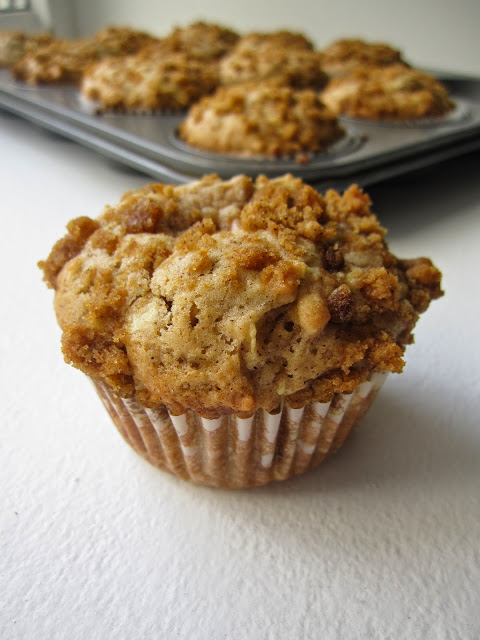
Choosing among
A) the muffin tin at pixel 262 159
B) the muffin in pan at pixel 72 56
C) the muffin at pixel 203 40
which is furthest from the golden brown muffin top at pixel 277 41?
the muffin tin at pixel 262 159

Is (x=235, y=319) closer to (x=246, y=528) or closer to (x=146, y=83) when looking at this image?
(x=246, y=528)

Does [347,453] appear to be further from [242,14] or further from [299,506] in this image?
[242,14]

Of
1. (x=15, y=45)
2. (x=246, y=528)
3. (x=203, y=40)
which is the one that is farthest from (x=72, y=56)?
(x=246, y=528)

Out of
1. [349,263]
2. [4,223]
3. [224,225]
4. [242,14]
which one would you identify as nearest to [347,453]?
[349,263]

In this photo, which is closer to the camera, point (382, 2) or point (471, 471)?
point (471, 471)

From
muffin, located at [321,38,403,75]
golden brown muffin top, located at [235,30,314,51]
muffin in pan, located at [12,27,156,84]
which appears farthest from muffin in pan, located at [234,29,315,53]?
muffin in pan, located at [12,27,156,84]

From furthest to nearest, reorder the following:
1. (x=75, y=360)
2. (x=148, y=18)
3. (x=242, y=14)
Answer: (x=148, y=18)
(x=242, y=14)
(x=75, y=360)

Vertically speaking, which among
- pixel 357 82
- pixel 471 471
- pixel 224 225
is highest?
pixel 224 225

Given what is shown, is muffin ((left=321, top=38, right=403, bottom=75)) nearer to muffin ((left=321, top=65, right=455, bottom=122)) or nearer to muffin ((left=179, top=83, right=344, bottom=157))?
muffin ((left=321, top=65, right=455, bottom=122))
